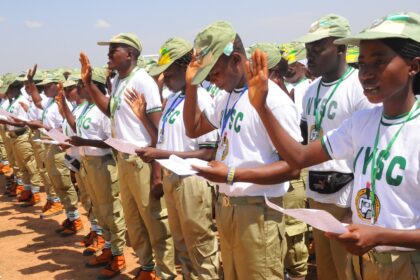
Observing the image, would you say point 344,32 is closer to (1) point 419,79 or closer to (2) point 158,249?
(1) point 419,79

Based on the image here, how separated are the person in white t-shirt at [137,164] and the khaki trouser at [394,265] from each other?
2800 millimetres

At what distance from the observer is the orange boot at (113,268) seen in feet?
18.7

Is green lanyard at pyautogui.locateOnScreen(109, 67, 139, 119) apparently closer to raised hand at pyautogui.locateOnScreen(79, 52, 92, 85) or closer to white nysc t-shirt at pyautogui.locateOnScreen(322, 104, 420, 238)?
raised hand at pyautogui.locateOnScreen(79, 52, 92, 85)

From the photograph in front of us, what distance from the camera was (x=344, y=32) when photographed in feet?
11.4

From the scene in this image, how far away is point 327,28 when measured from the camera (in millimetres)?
3441

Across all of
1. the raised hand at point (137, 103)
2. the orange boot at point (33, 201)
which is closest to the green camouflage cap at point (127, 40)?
the raised hand at point (137, 103)

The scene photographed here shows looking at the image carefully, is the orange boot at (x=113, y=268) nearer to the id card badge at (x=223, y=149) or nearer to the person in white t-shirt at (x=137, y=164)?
the person in white t-shirt at (x=137, y=164)

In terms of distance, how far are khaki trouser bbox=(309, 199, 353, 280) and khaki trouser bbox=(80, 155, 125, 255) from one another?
9.77 feet

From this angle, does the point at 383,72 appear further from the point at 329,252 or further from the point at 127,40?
the point at 127,40

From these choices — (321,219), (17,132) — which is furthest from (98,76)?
(17,132)

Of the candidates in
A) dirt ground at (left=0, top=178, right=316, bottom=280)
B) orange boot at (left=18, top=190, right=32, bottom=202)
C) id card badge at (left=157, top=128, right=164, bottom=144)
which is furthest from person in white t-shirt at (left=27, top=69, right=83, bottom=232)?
id card badge at (left=157, top=128, right=164, bottom=144)

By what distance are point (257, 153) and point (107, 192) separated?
129 inches

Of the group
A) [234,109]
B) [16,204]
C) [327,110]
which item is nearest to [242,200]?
[234,109]

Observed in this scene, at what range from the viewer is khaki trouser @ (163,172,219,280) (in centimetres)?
398
